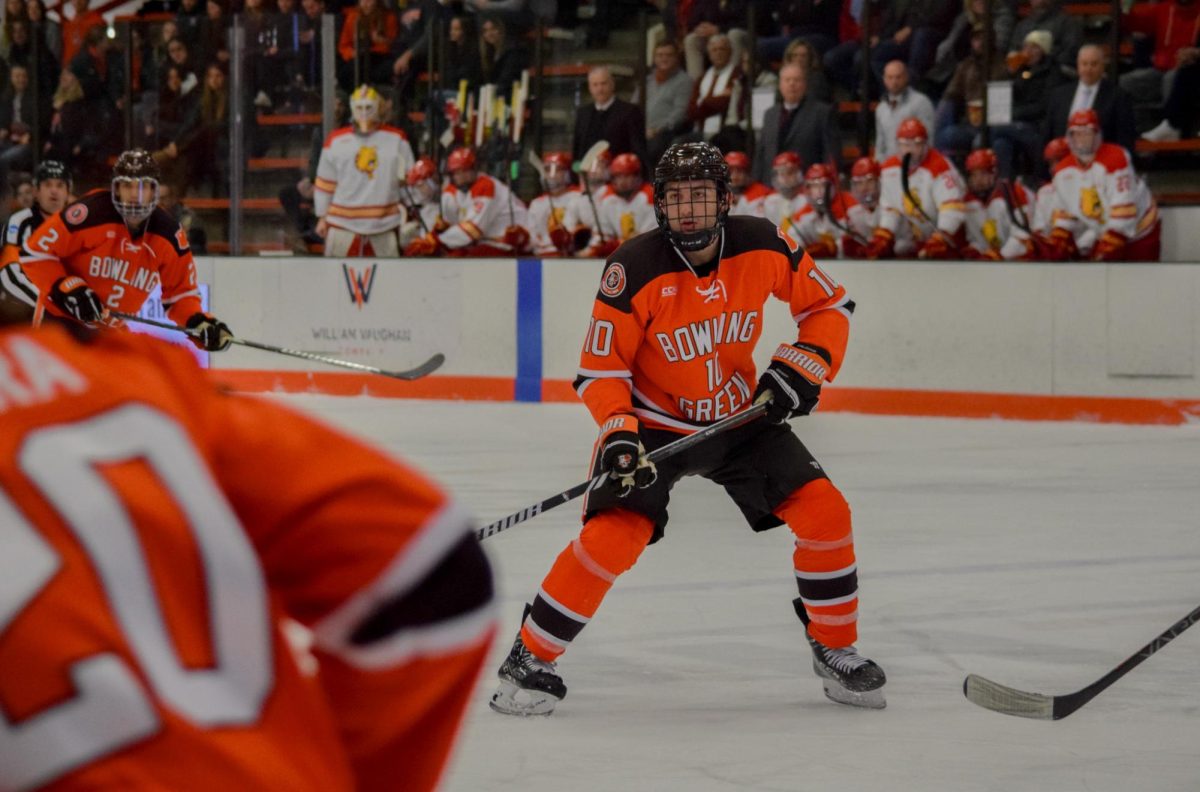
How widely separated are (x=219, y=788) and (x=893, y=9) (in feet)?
31.4

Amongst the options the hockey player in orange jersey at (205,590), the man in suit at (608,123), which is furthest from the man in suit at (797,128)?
the hockey player in orange jersey at (205,590)

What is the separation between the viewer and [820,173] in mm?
9727

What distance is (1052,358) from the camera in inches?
340

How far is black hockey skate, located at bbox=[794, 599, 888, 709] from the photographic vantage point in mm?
3529

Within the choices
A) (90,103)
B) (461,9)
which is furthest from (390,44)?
(90,103)

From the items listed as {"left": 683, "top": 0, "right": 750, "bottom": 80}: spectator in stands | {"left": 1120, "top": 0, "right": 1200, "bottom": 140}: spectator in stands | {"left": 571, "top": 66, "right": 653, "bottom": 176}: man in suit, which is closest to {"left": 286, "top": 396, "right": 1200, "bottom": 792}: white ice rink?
{"left": 1120, "top": 0, "right": 1200, "bottom": 140}: spectator in stands

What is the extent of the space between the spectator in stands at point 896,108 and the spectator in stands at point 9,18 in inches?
240

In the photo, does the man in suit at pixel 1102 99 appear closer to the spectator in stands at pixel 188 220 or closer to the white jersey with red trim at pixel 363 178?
the white jersey with red trim at pixel 363 178

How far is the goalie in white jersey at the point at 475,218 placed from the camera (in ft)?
34.7

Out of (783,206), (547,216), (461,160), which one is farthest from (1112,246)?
(461,160)

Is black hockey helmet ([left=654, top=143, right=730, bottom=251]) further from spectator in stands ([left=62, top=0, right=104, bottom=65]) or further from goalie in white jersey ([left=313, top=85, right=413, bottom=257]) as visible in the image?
spectator in stands ([left=62, top=0, right=104, bottom=65])

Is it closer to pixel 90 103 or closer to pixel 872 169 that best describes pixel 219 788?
pixel 872 169

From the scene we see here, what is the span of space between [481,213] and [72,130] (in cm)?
313

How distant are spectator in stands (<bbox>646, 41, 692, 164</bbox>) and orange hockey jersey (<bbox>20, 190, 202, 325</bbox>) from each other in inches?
173
